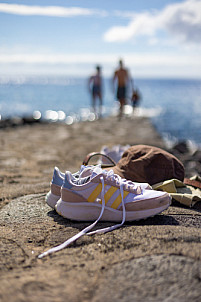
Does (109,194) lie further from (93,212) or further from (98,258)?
(98,258)

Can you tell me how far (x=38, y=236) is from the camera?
2.35m

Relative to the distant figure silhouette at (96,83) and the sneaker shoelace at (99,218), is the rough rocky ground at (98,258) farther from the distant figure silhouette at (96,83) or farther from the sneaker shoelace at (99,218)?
the distant figure silhouette at (96,83)

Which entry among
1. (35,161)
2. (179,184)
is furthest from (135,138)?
(179,184)

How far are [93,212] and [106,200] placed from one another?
142mm

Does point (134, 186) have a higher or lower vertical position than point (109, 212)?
higher

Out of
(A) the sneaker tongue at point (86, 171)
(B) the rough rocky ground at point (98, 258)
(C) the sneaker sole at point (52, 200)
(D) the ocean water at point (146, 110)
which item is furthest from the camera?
(D) the ocean water at point (146, 110)

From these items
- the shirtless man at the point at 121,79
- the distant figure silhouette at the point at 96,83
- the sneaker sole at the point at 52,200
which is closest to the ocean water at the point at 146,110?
the shirtless man at the point at 121,79

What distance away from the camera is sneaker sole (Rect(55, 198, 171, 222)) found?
95.9 inches

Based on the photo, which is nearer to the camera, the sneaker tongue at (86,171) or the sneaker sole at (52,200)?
the sneaker tongue at (86,171)

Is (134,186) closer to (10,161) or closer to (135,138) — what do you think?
(10,161)

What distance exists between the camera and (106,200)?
246 cm

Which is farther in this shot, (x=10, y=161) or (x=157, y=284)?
(x=10, y=161)

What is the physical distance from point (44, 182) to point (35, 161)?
161 cm

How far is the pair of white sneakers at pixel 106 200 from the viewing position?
7.98 ft
